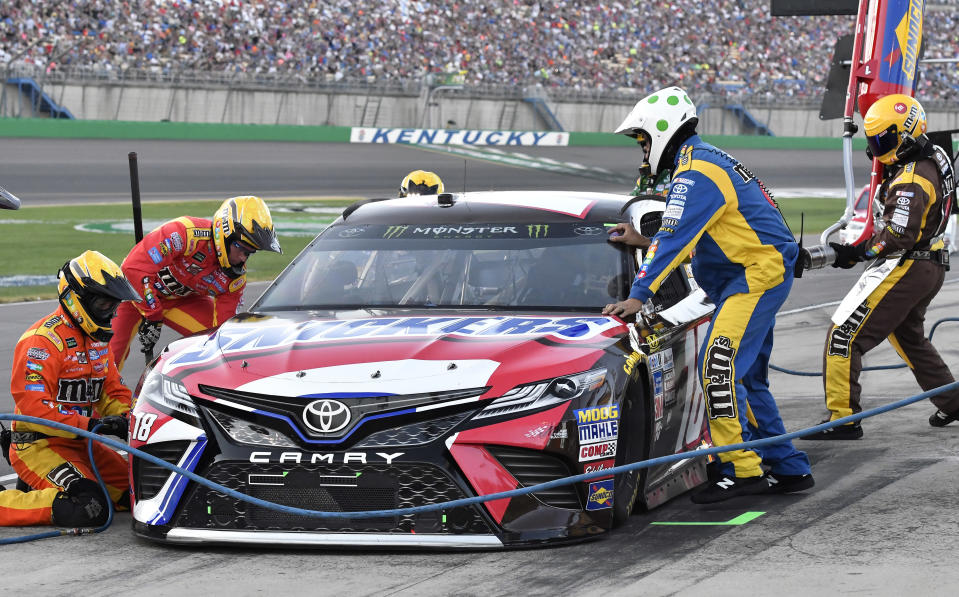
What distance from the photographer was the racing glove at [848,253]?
291 inches

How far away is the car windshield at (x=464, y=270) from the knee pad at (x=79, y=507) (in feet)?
3.68

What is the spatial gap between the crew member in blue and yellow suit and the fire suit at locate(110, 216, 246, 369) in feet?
9.08

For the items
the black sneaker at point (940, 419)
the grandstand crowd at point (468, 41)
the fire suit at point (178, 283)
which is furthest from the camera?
the grandstand crowd at point (468, 41)

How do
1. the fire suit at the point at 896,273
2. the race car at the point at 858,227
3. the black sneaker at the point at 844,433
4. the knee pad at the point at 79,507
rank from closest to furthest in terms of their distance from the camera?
the knee pad at the point at 79,507
the fire suit at the point at 896,273
the black sneaker at the point at 844,433
the race car at the point at 858,227

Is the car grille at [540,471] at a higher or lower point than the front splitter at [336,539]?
higher

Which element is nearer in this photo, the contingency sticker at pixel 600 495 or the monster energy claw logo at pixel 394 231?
the contingency sticker at pixel 600 495

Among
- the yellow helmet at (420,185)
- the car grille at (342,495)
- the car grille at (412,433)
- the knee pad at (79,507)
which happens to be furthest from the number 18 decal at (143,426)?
the yellow helmet at (420,185)

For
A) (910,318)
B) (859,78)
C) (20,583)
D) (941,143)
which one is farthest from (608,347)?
(859,78)

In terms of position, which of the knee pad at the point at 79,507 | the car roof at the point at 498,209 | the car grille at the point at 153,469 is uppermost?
the car roof at the point at 498,209

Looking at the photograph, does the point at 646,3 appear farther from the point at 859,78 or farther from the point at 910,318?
the point at 910,318

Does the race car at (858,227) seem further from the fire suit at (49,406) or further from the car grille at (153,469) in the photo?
the car grille at (153,469)

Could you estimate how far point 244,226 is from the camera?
7.37m

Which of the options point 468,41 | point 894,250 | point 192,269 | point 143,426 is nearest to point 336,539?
point 143,426

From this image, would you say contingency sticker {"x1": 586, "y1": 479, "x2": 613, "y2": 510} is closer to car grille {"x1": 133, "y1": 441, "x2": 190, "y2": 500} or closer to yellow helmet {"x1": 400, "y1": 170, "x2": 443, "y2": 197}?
car grille {"x1": 133, "y1": 441, "x2": 190, "y2": 500}
